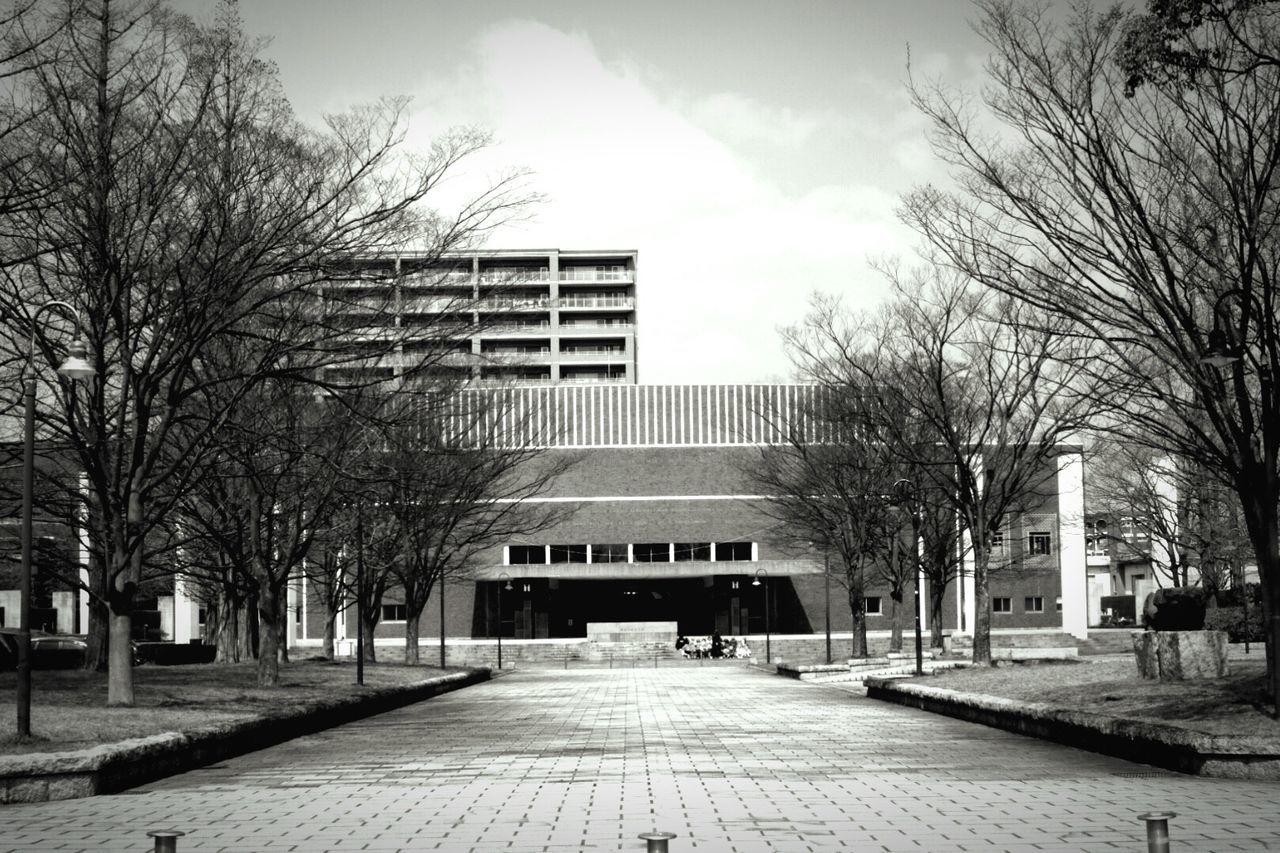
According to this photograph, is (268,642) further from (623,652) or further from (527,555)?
(527,555)

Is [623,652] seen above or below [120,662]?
below

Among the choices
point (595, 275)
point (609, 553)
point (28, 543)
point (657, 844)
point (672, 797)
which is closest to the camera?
point (657, 844)

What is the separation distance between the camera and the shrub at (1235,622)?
27.5 meters

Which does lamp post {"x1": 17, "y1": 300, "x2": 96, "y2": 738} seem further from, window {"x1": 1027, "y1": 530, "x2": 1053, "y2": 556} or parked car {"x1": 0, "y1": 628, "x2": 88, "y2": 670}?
window {"x1": 1027, "y1": 530, "x2": 1053, "y2": 556}

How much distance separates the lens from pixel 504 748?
17.7m

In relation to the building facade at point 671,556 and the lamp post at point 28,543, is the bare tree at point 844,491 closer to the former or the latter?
the lamp post at point 28,543

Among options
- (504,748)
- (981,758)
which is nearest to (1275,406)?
(981,758)

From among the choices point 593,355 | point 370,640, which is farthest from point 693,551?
point 370,640

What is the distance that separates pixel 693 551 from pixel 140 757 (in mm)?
64394

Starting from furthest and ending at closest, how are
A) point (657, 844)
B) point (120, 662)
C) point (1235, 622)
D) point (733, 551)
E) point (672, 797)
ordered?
1. point (733, 551)
2. point (1235, 622)
3. point (120, 662)
4. point (672, 797)
5. point (657, 844)

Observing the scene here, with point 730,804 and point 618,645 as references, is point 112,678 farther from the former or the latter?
point 618,645

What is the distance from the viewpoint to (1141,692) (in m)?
18.6

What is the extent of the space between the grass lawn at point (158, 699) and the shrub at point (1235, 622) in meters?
17.1

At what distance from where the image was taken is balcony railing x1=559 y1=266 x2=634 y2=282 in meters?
107
